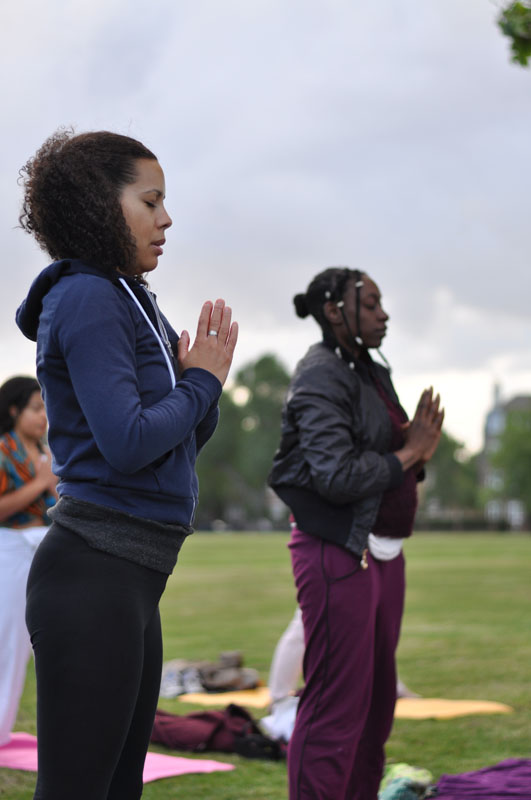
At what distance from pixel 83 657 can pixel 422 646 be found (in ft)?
33.4

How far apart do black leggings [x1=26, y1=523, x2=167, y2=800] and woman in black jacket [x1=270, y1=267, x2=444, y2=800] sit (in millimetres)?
1563

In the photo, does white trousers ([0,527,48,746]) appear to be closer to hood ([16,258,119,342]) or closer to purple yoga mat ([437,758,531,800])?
purple yoga mat ([437,758,531,800])

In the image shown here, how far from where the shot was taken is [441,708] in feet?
24.4

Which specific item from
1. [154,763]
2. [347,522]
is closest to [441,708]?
[154,763]

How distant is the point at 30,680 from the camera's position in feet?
31.4

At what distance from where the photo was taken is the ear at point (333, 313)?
4238 millimetres

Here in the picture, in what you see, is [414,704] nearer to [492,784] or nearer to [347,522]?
[492,784]

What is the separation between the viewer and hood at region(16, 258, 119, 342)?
7.95 feet

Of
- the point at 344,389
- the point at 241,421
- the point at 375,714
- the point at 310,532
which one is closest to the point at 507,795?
the point at 375,714

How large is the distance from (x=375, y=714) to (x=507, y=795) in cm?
83

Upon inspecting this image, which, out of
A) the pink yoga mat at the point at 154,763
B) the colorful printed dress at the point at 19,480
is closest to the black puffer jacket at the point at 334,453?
the pink yoga mat at the point at 154,763

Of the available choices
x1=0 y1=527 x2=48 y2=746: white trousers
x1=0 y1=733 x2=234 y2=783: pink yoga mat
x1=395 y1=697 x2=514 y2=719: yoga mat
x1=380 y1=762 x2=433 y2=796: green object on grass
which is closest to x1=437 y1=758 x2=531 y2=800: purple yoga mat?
x1=380 y1=762 x2=433 y2=796: green object on grass

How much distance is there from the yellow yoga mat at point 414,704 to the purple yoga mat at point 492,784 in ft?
7.13

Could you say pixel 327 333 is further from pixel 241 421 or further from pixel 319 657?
pixel 241 421
